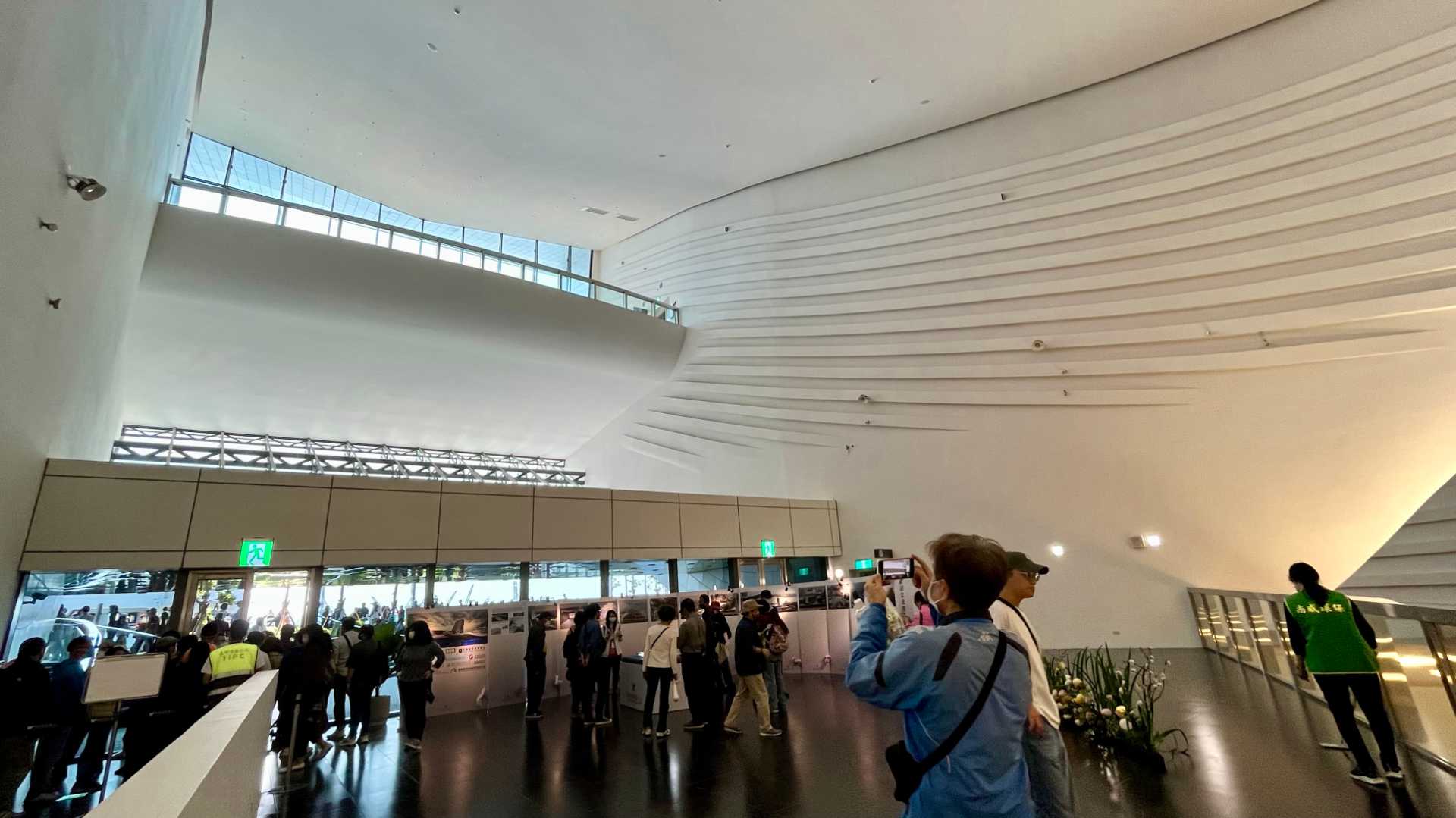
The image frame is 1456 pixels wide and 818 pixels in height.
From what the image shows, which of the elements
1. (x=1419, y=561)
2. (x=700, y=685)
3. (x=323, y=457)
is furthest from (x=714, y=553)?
(x=323, y=457)

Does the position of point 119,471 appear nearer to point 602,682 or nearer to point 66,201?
point 66,201

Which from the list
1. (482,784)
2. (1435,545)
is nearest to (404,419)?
(482,784)

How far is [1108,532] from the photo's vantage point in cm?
1065

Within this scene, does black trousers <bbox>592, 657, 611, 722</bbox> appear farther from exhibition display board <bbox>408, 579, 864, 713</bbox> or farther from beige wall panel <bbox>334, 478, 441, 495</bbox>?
beige wall panel <bbox>334, 478, 441, 495</bbox>

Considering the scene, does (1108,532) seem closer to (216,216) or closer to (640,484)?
(640,484)

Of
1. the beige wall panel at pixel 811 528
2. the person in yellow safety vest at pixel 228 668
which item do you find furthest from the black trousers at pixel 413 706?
the beige wall panel at pixel 811 528

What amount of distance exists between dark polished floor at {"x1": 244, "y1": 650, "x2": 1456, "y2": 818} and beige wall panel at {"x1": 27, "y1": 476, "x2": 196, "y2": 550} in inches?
134

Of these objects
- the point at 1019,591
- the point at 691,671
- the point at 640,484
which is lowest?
the point at 691,671

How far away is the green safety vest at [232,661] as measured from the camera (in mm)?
5172

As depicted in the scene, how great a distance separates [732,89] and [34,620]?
40.1ft

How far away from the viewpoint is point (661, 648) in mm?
6566

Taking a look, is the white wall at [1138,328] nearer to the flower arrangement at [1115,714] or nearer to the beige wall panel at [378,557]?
the flower arrangement at [1115,714]

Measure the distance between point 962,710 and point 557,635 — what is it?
28.7ft

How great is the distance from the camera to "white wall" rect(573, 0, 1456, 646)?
344 inches
